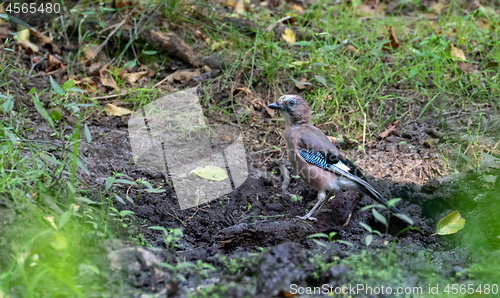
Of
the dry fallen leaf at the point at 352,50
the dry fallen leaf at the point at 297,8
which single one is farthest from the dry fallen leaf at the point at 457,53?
the dry fallen leaf at the point at 297,8

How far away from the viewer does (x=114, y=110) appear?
16.1ft

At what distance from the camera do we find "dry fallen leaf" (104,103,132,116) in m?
4.88

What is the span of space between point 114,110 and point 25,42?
65.9 inches

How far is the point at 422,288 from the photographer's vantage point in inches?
94.7

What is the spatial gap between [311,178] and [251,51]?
228 centimetres

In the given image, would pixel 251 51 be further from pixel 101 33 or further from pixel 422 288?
pixel 422 288

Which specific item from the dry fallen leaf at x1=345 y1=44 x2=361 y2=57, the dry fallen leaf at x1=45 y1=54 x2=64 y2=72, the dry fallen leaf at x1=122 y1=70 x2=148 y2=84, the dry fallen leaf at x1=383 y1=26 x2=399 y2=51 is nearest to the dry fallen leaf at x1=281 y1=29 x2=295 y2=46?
the dry fallen leaf at x1=345 y1=44 x2=361 y2=57

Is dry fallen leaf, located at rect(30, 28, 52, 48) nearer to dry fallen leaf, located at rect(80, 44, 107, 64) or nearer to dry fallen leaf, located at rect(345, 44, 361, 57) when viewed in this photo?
dry fallen leaf, located at rect(80, 44, 107, 64)

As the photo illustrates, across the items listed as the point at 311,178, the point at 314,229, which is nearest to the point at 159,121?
the point at 311,178

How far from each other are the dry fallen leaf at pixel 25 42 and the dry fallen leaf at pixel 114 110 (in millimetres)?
1445

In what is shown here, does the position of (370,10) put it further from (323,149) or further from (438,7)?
(323,149)

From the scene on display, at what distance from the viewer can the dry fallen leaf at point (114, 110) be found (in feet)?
16.0

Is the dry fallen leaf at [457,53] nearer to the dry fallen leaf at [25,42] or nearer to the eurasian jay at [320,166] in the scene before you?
the eurasian jay at [320,166]

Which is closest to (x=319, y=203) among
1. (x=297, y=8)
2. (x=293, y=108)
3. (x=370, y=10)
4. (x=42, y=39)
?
(x=293, y=108)
